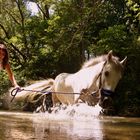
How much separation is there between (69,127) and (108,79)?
6.81ft

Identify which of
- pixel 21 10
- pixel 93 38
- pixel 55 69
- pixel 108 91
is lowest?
pixel 108 91

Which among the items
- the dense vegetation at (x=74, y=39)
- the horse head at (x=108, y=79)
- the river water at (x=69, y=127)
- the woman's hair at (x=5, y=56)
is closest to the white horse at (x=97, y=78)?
the horse head at (x=108, y=79)

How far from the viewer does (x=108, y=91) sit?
886cm

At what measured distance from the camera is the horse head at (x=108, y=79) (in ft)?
29.0

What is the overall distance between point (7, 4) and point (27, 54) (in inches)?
202

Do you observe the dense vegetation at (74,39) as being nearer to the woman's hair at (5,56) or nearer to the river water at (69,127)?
the river water at (69,127)

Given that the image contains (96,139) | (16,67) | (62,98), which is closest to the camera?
(96,139)

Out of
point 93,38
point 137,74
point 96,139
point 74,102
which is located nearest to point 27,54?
point 93,38

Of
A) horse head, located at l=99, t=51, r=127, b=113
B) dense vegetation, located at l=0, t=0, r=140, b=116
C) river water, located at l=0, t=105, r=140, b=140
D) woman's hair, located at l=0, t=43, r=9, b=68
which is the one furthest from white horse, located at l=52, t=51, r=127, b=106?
dense vegetation, located at l=0, t=0, r=140, b=116

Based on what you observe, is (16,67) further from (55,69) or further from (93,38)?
(93,38)

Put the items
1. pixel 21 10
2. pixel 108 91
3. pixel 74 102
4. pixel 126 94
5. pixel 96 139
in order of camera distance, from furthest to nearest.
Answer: pixel 21 10 < pixel 126 94 < pixel 74 102 < pixel 108 91 < pixel 96 139

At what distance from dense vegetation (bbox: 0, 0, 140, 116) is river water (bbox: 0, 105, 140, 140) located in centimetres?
995

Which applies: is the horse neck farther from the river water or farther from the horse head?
the river water

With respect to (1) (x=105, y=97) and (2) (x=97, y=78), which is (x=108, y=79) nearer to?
(2) (x=97, y=78)
